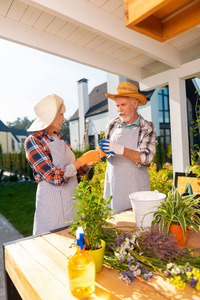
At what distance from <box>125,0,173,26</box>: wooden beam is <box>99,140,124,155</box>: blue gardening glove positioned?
3.34ft

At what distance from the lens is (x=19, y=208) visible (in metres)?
6.02

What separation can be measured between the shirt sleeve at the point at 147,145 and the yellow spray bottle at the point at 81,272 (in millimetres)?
1397

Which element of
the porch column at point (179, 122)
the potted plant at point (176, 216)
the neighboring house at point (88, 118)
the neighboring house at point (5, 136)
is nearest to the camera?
the potted plant at point (176, 216)

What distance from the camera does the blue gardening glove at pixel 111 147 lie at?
196 centimetres

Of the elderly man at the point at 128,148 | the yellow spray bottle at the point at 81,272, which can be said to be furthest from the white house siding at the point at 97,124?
the yellow spray bottle at the point at 81,272

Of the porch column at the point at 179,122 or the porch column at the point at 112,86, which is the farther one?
the porch column at the point at 112,86

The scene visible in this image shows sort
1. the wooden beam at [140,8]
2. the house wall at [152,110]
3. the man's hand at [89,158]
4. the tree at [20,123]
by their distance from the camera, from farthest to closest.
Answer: the tree at [20,123]
the house wall at [152,110]
the man's hand at [89,158]
the wooden beam at [140,8]

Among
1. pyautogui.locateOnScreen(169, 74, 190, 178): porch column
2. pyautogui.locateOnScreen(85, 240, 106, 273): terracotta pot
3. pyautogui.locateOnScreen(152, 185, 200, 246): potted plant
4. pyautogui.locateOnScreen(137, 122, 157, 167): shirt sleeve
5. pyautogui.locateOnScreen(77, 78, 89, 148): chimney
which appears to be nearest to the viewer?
pyautogui.locateOnScreen(85, 240, 106, 273): terracotta pot

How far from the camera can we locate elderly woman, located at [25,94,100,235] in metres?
1.74

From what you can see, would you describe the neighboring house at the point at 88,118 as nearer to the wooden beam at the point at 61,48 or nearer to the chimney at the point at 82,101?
the chimney at the point at 82,101

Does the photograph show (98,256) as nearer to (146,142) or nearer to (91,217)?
(91,217)

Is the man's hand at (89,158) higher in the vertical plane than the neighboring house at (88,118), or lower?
lower

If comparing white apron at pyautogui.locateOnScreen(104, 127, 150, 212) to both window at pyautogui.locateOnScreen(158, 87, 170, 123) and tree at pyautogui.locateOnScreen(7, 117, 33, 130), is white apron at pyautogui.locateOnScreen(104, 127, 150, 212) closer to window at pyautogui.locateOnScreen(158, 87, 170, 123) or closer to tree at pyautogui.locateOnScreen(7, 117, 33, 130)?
window at pyautogui.locateOnScreen(158, 87, 170, 123)

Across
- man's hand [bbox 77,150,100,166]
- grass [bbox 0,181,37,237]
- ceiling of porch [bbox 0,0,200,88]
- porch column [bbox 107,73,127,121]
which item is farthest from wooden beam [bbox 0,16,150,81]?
porch column [bbox 107,73,127,121]
